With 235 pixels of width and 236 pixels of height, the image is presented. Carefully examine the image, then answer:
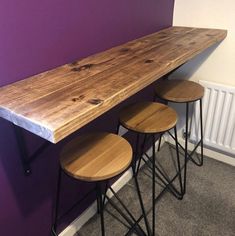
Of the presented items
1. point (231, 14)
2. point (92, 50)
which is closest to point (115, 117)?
point (92, 50)

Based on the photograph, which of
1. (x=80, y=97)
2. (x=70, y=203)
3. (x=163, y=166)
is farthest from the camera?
(x=163, y=166)

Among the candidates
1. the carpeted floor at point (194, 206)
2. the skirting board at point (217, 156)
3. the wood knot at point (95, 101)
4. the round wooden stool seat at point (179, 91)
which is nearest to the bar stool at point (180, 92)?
the round wooden stool seat at point (179, 91)

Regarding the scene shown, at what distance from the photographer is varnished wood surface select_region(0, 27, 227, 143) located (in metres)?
0.79

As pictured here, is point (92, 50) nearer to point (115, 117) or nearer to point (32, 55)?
point (32, 55)

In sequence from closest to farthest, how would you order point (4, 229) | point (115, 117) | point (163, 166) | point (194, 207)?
point (4, 229)
point (115, 117)
point (194, 207)
point (163, 166)

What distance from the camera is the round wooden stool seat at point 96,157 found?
3.45 feet

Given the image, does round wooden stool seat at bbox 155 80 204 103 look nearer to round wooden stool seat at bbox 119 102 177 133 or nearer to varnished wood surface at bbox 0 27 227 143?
round wooden stool seat at bbox 119 102 177 133

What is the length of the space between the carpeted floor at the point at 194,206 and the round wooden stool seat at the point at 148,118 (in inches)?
27.6

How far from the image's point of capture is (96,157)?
1.14 metres

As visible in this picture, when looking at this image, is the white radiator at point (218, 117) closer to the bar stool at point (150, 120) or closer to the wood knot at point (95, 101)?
the bar stool at point (150, 120)

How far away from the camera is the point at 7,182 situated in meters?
1.12

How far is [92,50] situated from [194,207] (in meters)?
1.25

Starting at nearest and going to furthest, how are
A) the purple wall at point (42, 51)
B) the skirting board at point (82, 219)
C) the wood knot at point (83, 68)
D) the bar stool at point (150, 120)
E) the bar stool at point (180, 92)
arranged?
the purple wall at point (42, 51) < the wood knot at point (83, 68) < the bar stool at point (150, 120) < the skirting board at point (82, 219) < the bar stool at point (180, 92)

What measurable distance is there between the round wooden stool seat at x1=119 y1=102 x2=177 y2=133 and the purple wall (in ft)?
0.61
